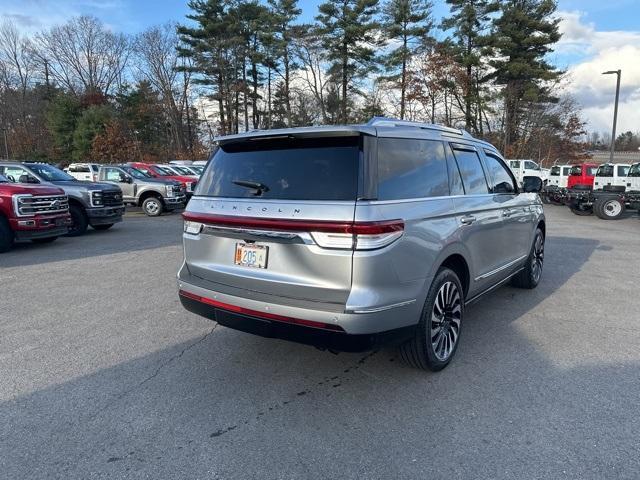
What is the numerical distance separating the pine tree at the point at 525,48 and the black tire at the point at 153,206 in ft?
95.5

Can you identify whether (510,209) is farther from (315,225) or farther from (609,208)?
Answer: (609,208)

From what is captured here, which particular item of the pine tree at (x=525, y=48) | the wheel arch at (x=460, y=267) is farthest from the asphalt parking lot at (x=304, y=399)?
the pine tree at (x=525, y=48)

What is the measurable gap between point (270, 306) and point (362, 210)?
3.03 ft

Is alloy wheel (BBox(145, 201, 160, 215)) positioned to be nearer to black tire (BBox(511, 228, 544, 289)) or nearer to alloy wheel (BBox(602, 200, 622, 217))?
black tire (BBox(511, 228, 544, 289))

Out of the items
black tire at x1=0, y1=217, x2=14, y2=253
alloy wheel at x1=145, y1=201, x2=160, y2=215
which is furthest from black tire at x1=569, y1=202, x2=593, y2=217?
black tire at x1=0, y1=217, x2=14, y2=253

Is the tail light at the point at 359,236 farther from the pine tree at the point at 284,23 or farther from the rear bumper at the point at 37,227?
the pine tree at the point at 284,23

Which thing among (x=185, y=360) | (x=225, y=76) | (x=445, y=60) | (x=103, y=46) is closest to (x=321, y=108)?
(x=225, y=76)

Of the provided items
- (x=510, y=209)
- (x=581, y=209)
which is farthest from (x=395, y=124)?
(x=581, y=209)

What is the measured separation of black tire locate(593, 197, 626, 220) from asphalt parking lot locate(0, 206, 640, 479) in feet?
37.9

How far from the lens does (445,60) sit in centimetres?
3431

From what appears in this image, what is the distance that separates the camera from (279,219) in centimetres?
289

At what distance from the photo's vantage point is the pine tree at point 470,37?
33562mm

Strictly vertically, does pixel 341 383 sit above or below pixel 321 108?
below

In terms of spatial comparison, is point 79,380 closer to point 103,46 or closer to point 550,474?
point 550,474
